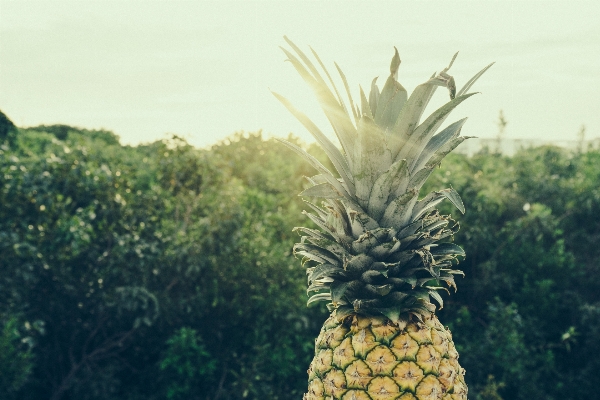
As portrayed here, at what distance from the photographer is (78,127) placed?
37.1 meters

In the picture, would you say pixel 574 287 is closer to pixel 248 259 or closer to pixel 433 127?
pixel 248 259

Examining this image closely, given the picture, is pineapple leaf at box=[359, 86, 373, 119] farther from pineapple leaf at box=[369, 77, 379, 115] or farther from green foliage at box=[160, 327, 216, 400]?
green foliage at box=[160, 327, 216, 400]

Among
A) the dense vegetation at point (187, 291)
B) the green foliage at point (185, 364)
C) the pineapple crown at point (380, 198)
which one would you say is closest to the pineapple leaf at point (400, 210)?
the pineapple crown at point (380, 198)

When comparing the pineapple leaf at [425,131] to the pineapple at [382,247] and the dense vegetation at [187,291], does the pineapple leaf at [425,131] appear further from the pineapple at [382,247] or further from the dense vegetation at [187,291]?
the dense vegetation at [187,291]

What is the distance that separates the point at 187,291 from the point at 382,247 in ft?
22.6

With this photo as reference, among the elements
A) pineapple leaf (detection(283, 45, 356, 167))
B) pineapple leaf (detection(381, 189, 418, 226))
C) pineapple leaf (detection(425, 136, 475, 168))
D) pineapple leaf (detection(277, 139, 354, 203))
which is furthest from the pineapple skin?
pineapple leaf (detection(283, 45, 356, 167))

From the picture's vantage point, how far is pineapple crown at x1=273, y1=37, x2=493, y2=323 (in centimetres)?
245

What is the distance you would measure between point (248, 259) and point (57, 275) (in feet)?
9.86

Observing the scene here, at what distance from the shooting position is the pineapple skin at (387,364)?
2543 mm

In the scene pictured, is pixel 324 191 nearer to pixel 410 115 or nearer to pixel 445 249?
pixel 410 115

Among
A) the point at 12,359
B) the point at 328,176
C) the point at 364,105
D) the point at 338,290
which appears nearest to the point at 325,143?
the point at 328,176

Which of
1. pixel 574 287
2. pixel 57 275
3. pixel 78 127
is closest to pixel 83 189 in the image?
pixel 57 275

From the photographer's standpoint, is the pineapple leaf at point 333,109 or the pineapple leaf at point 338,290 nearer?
the pineapple leaf at point 333,109

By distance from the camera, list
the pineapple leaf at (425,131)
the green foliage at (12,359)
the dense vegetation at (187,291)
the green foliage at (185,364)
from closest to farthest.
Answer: the pineapple leaf at (425,131) → the green foliage at (12,359) → the dense vegetation at (187,291) → the green foliage at (185,364)
